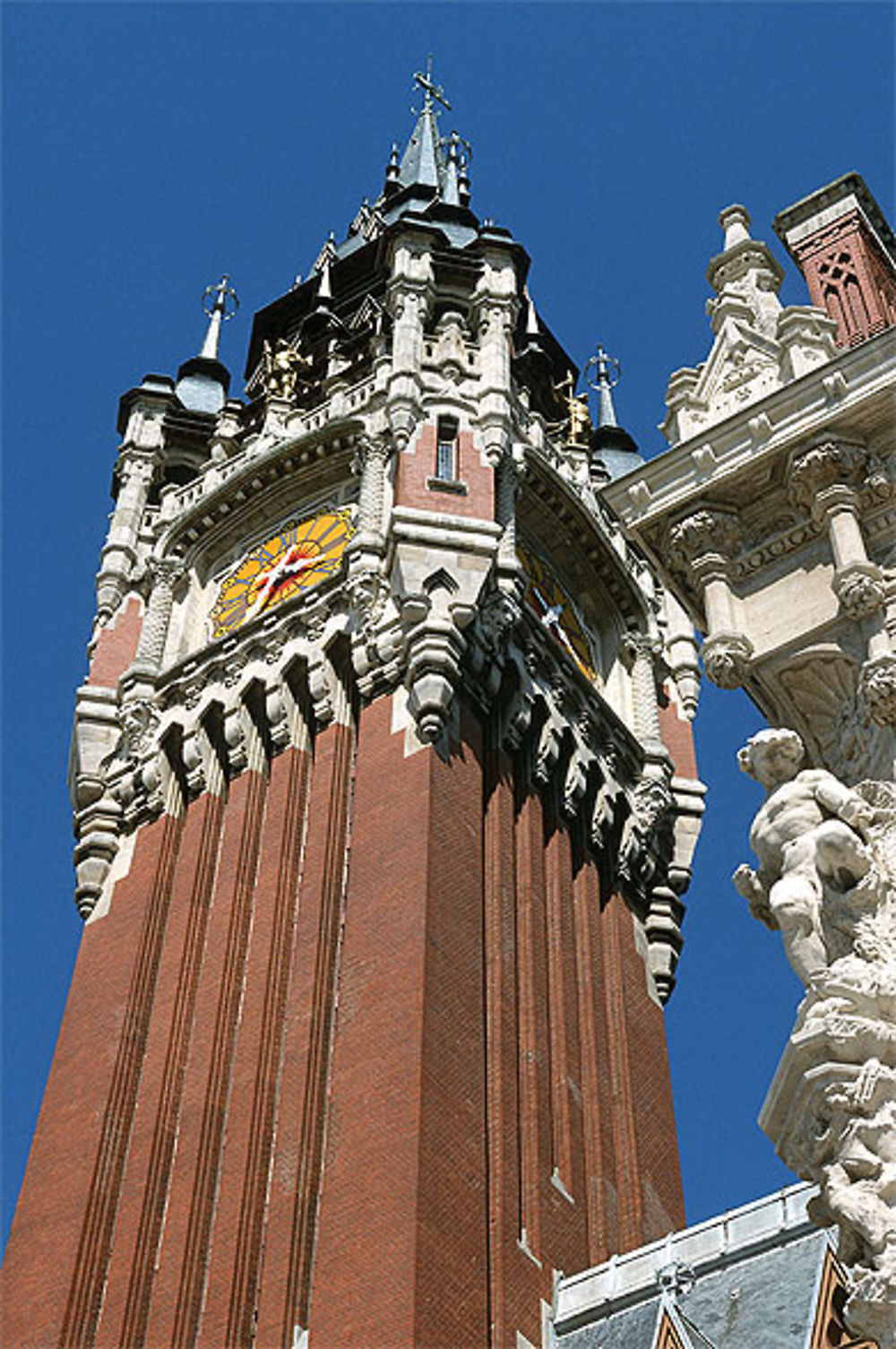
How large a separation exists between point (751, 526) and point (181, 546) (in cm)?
2444

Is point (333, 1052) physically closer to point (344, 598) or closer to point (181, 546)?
point (344, 598)

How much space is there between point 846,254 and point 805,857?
191 inches

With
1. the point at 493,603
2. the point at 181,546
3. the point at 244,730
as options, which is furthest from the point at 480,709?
the point at 181,546

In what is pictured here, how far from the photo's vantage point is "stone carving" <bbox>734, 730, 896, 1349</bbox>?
696cm

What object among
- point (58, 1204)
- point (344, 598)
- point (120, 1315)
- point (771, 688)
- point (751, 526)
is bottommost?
point (771, 688)

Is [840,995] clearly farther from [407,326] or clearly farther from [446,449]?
[407,326]

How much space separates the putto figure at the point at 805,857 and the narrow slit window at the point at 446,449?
69.7ft

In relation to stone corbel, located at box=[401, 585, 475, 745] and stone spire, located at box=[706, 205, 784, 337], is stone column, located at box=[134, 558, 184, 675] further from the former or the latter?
stone spire, located at box=[706, 205, 784, 337]

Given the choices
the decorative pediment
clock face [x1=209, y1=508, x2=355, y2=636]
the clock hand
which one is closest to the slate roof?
→ the decorative pediment

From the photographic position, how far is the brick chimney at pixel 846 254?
36.7 feet

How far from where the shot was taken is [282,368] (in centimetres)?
3606

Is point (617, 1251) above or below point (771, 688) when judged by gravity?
above

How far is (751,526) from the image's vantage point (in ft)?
32.9

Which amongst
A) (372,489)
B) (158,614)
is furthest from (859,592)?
(158,614)
